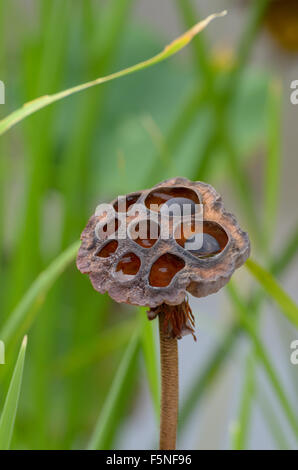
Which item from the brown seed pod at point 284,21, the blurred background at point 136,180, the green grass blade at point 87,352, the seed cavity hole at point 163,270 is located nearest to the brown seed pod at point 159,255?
the seed cavity hole at point 163,270

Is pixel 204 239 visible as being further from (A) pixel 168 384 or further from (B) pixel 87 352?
(B) pixel 87 352

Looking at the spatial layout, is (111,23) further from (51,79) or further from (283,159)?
(283,159)

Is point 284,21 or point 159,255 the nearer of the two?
point 159,255

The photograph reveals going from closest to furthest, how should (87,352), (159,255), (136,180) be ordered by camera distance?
(159,255) → (87,352) → (136,180)

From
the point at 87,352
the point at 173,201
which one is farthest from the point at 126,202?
the point at 87,352

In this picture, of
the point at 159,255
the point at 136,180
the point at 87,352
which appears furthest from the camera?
the point at 136,180

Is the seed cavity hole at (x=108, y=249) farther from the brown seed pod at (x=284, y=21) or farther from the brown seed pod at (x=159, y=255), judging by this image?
the brown seed pod at (x=284, y=21)

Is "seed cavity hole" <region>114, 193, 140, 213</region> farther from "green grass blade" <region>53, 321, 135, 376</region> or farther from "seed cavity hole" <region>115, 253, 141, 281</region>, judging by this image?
"green grass blade" <region>53, 321, 135, 376</region>
